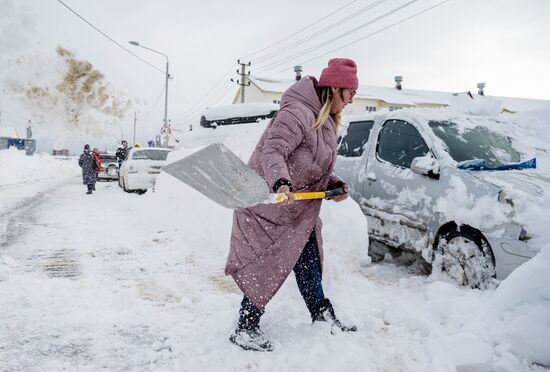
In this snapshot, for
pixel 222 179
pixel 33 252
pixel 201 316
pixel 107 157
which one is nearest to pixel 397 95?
pixel 107 157

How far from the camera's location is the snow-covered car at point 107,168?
696 inches

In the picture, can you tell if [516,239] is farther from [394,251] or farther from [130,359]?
[130,359]

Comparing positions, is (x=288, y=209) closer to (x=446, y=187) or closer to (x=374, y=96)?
(x=446, y=187)

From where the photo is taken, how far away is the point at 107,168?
17.9 m

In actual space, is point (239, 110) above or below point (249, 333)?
above

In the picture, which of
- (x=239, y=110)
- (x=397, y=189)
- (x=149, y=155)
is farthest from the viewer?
(x=149, y=155)

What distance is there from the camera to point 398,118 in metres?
4.62

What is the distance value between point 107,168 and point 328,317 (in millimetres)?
17452

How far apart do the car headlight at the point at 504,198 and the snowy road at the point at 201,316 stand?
808mm

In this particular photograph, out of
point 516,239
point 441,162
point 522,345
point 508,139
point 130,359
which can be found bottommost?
point 130,359

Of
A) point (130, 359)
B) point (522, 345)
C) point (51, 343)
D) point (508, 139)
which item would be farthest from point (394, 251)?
point (51, 343)

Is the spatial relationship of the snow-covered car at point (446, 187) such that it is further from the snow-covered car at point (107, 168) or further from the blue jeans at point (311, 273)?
the snow-covered car at point (107, 168)

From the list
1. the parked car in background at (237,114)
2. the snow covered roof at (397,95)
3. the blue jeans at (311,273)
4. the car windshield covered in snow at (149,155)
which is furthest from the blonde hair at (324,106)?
the snow covered roof at (397,95)

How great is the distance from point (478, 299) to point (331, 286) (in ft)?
4.08
